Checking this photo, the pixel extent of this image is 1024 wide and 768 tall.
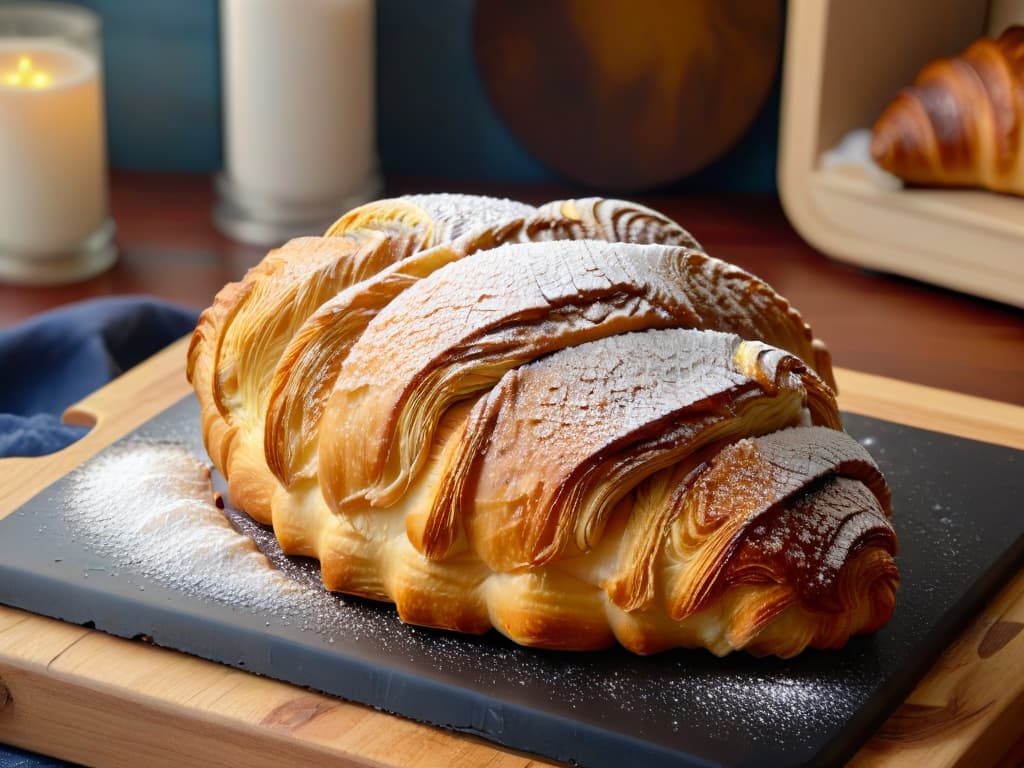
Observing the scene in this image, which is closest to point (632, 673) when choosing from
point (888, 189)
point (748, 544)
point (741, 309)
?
point (748, 544)

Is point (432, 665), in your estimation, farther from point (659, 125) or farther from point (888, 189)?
point (659, 125)

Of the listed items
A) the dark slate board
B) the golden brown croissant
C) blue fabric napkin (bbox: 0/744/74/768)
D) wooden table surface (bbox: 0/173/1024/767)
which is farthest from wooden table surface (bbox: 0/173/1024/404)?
blue fabric napkin (bbox: 0/744/74/768)

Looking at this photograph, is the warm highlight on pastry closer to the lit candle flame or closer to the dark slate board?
the dark slate board

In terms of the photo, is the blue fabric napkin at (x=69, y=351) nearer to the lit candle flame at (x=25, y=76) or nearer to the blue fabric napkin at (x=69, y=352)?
the blue fabric napkin at (x=69, y=352)

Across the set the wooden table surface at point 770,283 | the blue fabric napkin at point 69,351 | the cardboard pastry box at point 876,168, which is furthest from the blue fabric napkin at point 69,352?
the cardboard pastry box at point 876,168

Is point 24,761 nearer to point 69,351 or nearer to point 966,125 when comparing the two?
point 69,351

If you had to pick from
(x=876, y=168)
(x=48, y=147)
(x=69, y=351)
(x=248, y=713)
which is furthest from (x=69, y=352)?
(x=876, y=168)
